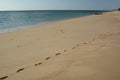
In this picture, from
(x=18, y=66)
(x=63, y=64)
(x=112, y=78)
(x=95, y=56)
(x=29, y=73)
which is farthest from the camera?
(x=18, y=66)

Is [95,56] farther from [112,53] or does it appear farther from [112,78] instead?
[112,78]

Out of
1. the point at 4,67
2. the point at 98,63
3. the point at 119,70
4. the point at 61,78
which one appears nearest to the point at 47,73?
the point at 61,78

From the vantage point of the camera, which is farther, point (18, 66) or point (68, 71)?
point (18, 66)

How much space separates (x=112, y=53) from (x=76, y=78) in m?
1.84

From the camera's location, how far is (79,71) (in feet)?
11.5

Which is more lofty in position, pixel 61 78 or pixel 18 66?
pixel 61 78

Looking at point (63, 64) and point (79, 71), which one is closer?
point (79, 71)

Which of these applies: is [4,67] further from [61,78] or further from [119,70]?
[119,70]

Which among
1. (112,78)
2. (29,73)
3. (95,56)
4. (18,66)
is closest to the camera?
(112,78)

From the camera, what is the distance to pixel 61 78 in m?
3.23

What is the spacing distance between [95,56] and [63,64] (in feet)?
3.09

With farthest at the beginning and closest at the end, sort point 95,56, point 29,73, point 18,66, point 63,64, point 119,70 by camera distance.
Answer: point 18,66, point 95,56, point 63,64, point 29,73, point 119,70

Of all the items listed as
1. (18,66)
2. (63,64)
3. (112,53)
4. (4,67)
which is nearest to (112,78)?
(63,64)

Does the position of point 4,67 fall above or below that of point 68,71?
below
